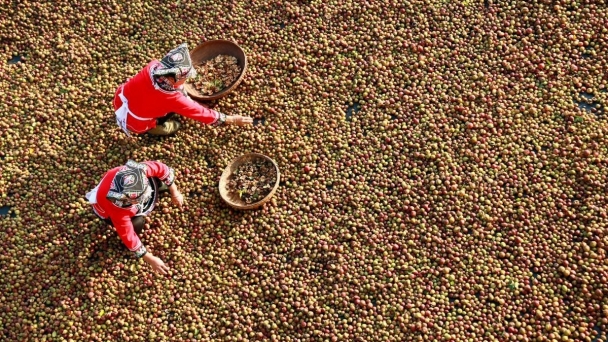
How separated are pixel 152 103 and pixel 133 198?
A: 42.4 inches

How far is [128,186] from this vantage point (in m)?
4.19

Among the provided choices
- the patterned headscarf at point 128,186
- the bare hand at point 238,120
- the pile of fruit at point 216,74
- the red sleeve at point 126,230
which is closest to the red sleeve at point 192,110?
the bare hand at point 238,120

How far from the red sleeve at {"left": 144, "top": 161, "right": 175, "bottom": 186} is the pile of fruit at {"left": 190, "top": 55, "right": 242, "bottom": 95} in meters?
1.20

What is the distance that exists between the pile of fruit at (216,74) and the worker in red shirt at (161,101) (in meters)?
0.54

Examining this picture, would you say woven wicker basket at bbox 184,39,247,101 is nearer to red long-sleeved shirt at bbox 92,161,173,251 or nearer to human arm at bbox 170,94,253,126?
human arm at bbox 170,94,253,126

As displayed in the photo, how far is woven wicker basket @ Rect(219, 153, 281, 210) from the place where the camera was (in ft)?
16.1

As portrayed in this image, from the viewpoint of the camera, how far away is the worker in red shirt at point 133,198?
4219mm

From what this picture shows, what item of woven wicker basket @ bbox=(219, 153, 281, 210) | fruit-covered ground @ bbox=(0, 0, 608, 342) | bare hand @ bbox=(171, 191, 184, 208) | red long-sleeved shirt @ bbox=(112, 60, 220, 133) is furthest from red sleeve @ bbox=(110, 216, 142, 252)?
red long-sleeved shirt @ bbox=(112, 60, 220, 133)

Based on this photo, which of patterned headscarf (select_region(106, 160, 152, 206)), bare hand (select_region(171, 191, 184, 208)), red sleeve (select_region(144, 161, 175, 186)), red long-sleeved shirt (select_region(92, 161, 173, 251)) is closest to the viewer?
patterned headscarf (select_region(106, 160, 152, 206))

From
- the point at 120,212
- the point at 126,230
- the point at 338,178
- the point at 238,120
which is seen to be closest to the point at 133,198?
the point at 120,212

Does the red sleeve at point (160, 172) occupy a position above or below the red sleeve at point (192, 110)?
below

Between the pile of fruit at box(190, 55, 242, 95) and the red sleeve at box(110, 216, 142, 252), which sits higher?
the pile of fruit at box(190, 55, 242, 95)

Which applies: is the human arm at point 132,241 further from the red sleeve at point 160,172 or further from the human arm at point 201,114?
the human arm at point 201,114

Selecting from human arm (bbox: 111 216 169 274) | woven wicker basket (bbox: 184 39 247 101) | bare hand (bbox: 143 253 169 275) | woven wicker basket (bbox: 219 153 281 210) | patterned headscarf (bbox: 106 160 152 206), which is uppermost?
woven wicker basket (bbox: 184 39 247 101)
